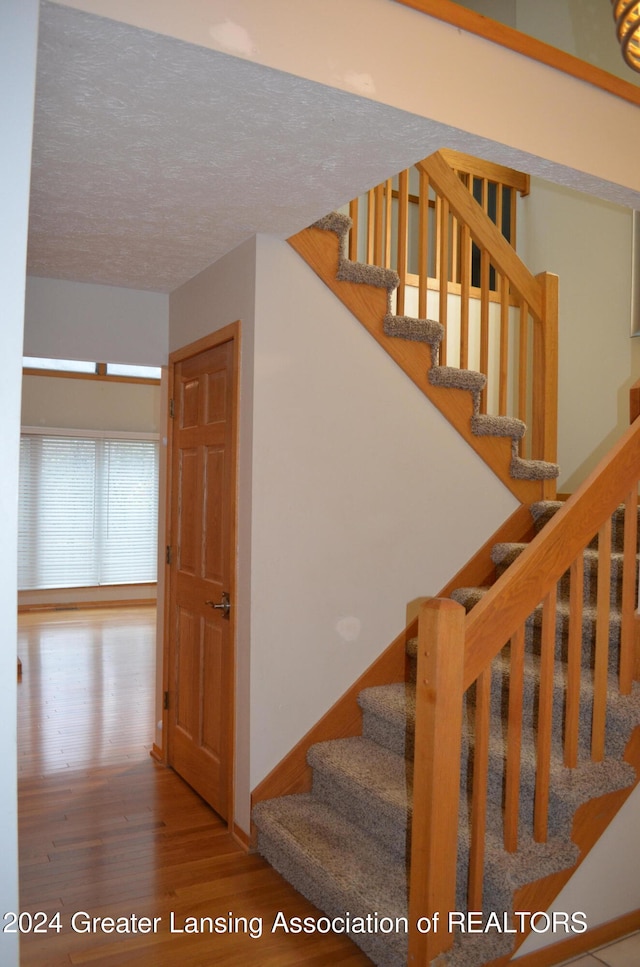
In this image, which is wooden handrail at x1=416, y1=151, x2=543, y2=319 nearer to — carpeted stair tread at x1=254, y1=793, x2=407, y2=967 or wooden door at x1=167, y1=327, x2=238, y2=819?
wooden door at x1=167, y1=327, x2=238, y2=819

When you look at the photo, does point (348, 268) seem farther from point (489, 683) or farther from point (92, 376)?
point (92, 376)

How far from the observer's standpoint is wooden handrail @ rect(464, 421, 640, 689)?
2.09 metres

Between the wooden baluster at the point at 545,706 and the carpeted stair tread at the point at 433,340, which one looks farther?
the carpeted stair tread at the point at 433,340

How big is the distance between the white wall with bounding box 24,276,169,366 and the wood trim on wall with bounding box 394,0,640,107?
90.3 inches

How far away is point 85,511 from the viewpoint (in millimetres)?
9289

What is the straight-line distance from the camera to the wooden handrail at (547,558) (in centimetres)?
A: 209

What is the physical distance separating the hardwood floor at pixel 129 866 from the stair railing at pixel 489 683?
0.60 meters

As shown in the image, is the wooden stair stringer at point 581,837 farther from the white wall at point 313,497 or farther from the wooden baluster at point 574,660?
the white wall at point 313,497

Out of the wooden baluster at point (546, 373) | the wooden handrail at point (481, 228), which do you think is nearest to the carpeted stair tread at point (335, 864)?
the wooden baluster at point (546, 373)

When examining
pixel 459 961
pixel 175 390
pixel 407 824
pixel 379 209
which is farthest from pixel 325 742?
pixel 379 209

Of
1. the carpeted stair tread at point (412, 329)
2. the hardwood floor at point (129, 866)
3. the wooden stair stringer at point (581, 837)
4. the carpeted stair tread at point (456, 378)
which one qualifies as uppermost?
the carpeted stair tread at point (412, 329)

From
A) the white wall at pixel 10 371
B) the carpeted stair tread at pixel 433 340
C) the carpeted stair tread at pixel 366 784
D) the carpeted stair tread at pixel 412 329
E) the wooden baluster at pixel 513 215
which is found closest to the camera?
the white wall at pixel 10 371

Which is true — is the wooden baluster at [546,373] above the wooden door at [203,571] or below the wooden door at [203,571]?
above

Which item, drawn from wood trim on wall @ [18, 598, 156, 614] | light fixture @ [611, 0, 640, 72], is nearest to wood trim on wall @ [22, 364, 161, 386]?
wood trim on wall @ [18, 598, 156, 614]
